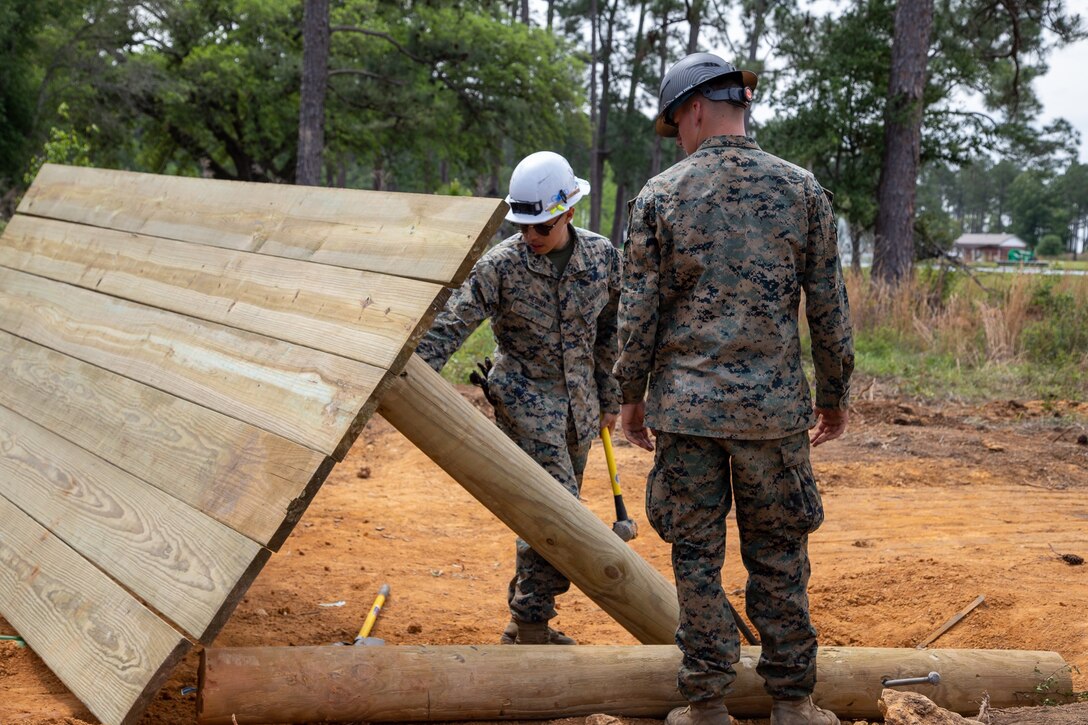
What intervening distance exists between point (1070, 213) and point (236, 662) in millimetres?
89738

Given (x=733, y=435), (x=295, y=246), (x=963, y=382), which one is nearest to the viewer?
(x=733, y=435)

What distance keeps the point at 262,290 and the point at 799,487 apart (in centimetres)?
181

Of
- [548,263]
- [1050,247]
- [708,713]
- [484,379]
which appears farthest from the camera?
[1050,247]

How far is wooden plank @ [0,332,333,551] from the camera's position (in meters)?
2.58

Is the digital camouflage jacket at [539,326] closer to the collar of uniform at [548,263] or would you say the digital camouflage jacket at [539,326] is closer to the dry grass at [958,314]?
the collar of uniform at [548,263]

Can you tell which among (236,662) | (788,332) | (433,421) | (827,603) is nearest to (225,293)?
(433,421)

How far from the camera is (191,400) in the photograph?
3047mm

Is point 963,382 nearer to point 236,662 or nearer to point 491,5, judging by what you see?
point 236,662

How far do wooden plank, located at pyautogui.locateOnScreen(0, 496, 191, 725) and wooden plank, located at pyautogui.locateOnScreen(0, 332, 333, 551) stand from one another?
32 centimetres

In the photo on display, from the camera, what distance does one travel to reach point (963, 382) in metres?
10.4

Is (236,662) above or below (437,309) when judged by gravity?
below

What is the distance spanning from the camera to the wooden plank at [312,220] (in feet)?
9.27

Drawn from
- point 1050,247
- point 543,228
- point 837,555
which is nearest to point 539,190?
point 543,228

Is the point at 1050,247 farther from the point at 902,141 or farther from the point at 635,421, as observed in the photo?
the point at 635,421
